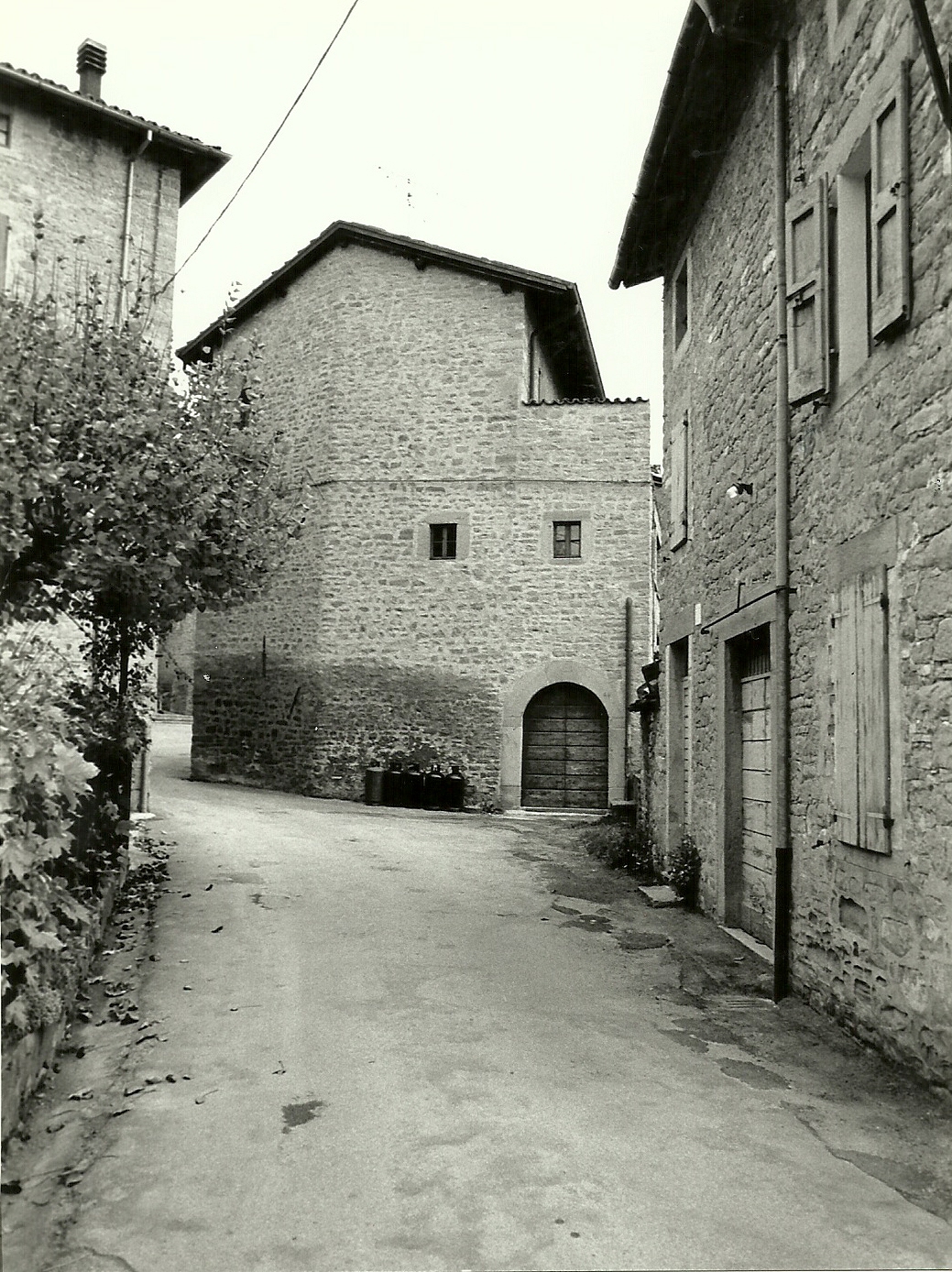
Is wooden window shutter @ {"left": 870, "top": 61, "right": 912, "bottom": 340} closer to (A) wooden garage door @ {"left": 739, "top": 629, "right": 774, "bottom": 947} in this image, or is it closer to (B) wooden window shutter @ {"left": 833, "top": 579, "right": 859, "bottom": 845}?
(B) wooden window shutter @ {"left": 833, "top": 579, "right": 859, "bottom": 845}

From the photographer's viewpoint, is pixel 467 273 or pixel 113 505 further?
pixel 467 273

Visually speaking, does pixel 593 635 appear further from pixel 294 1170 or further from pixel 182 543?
pixel 294 1170

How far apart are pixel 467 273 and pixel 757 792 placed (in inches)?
493

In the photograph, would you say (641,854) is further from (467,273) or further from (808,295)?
(467,273)

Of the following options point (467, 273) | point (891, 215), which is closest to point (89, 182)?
point (467, 273)

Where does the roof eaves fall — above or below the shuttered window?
above

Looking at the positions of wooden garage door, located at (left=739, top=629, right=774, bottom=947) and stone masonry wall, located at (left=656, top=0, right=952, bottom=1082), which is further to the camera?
wooden garage door, located at (left=739, top=629, right=774, bottom=947)

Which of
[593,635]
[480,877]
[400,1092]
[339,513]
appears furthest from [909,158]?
[339,513]

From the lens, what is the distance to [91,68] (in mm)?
14430

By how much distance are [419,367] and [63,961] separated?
14.3 m

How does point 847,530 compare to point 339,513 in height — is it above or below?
below

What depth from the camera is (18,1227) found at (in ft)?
10.5

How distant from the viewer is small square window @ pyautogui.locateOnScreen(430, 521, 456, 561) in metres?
17.6

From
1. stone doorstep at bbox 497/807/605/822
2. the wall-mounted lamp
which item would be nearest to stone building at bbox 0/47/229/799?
stone doorstep at bbox 497/807/605/822
